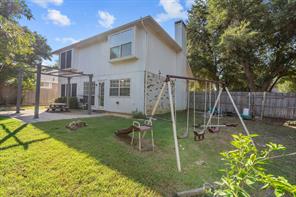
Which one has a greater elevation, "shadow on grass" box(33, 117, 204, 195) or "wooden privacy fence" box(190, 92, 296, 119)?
"wooden privacy fence" box(190, 92, 296, 119)

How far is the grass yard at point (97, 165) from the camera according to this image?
8.76 ft

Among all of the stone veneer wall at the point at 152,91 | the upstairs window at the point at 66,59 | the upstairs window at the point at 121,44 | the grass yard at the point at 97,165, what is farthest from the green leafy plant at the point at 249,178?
the upstairs window at the point at 66,59

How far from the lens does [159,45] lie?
11.4 m

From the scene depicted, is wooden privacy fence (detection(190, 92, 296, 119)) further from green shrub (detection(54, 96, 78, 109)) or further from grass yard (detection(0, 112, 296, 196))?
green shrub (detection(54, 96, 78, 109))

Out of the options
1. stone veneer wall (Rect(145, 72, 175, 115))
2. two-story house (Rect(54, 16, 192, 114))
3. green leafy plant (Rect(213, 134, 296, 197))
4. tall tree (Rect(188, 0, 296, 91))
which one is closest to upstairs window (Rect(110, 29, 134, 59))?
two-story house (Rect(54, 16, 192, 114))

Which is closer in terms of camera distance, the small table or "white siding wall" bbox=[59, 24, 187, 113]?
"white siding wall" bbox=[59, 24, 187, 113]

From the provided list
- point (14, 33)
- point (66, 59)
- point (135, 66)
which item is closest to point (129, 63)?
point (135, 66)

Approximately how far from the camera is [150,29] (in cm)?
1041

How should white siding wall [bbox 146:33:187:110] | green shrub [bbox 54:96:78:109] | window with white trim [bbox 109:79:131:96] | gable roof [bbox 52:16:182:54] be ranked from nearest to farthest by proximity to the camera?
gable roof [bbox 52:16:182:54], white siding wall [bbox 146:33:187:110], window with white trim [bbox 109:79:131:96], green shrub [bbox 54:96:78:109]

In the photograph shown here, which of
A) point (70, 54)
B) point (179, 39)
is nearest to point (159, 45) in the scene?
point (179, 39)

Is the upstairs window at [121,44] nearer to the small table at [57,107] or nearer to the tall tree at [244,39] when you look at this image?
the small table at [57,107]

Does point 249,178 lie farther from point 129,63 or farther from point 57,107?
point 57,107

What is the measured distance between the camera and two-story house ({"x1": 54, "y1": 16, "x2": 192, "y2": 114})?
1003cm

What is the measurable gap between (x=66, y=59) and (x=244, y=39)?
13322mm
